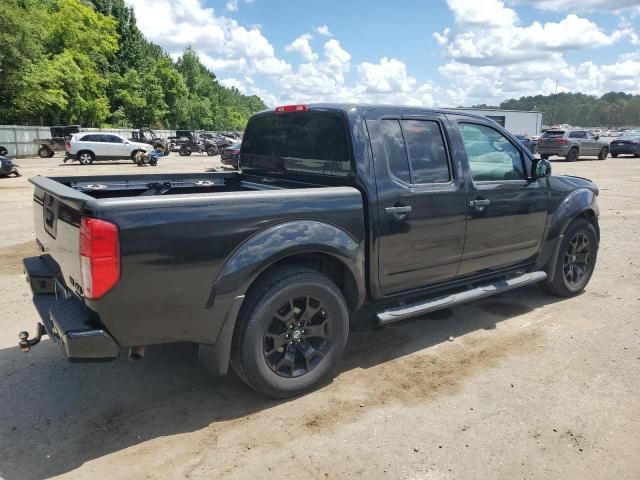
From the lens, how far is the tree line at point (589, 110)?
16075 centimetres

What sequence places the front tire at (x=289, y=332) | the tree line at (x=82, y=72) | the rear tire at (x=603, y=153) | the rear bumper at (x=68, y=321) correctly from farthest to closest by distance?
the tree line at (x=82, y=72) → the rear tire at (x=603, y=153) → the front tire at (x=289, y=332) → the rear bumper at (x=68, y=321)

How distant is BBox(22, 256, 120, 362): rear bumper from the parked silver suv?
25724 mm

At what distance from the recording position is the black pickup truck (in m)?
2.77

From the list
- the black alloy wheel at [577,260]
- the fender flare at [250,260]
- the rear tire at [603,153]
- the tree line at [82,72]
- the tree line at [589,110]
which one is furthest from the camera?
the tree line at [589,110]

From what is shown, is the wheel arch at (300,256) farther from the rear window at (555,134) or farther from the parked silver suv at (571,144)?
the rear window at (555,134)

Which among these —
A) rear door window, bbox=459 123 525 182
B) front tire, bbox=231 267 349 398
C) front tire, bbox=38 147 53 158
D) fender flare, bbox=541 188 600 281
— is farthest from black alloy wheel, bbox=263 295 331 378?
front tire, bbox=38 147 53 158

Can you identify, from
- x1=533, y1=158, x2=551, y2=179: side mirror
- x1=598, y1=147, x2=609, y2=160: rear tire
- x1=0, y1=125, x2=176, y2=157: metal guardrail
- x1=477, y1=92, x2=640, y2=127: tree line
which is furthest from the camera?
x1=477, y1=92, x2=640, y2=127: tree line

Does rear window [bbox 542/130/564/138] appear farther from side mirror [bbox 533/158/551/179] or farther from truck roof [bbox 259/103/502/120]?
truck roof [bbox 259/103/502/120]

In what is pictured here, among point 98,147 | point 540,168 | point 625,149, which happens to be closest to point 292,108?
point 540,168

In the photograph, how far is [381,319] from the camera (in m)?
3.72

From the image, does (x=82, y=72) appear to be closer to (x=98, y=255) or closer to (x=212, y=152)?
(x=212, y=152)

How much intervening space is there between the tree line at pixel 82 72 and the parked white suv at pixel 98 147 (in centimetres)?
1419

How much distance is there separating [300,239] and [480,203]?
1794 millimetres

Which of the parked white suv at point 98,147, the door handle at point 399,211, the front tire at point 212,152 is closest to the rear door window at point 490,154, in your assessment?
the door handle at point 399,211
